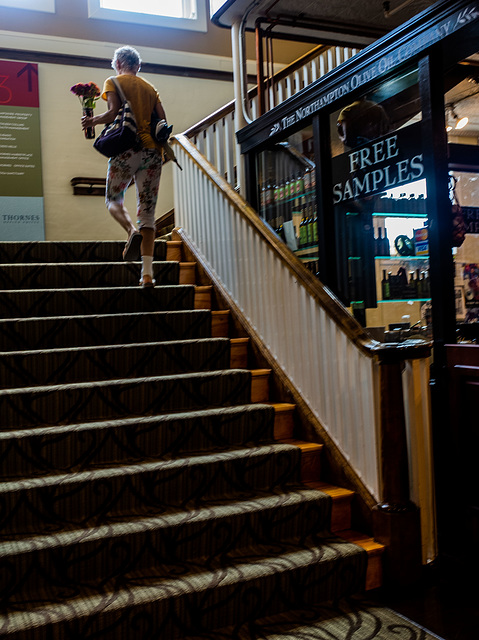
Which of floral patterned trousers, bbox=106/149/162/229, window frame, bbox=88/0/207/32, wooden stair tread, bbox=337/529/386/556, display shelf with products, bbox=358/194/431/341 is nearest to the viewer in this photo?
wooden stair tread, bbox=337/529/386/556

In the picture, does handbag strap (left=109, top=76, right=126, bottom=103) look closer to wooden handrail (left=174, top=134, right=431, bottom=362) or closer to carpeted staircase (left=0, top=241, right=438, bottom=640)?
wooden handrail (left=174, top=134, right=431, bottom=362)

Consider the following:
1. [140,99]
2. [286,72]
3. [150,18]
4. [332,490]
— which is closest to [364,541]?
[332,490]

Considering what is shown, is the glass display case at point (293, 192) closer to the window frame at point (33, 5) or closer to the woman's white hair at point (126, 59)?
the woman's white hair at point (126, 59)

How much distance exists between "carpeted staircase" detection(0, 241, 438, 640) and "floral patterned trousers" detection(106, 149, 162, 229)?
0.61m

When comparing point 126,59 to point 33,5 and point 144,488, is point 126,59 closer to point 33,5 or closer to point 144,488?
point 144,488

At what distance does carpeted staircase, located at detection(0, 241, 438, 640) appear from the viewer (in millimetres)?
2068

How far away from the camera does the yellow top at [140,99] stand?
3.63m

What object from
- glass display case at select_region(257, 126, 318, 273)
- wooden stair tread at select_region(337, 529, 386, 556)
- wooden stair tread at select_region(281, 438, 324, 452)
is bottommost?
wooden stair tread at select_region(337, 529, 386, 556)

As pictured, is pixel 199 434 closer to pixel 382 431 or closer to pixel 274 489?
pixel 274 489

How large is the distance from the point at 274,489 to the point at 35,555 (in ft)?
3.40

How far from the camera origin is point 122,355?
10.4ft

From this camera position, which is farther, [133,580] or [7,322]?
[7,322]

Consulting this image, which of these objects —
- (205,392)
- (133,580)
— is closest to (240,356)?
(205,392)

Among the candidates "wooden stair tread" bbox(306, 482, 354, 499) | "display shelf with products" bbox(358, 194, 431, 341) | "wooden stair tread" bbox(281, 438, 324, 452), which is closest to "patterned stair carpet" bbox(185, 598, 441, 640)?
"wooden stair tread" bbox(306, 482, 354, 499)
